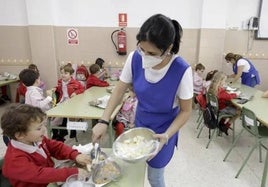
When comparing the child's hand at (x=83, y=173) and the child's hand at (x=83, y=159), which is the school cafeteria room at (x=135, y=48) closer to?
the child's hand at (x=83, y=159)

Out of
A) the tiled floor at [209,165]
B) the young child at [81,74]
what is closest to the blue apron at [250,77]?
the tiled floor at [209,165]

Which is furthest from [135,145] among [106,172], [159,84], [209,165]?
[209,165]

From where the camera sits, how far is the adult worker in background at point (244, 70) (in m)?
4.44

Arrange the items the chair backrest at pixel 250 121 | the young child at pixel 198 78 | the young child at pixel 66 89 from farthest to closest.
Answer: the young child at pixel 198 78
the young child at pixel 66 89
the chair backrest at pixel 250 121

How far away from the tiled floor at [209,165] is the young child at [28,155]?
145 cm

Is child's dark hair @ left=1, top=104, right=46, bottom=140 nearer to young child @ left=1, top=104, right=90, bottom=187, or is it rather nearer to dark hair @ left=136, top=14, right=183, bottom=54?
young child @ left=1, top=104, right=90, bottom=187

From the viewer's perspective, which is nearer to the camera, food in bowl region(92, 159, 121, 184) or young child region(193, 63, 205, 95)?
food in bowl region(92, 159, 121, 184)

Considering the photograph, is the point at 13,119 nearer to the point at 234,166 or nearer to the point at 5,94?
the point at 234,166

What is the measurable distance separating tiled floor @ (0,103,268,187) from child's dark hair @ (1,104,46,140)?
62.9 inches

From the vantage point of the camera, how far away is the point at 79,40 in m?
5.30

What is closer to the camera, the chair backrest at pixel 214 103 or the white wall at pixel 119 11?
the chair backrest at pixel 214 103

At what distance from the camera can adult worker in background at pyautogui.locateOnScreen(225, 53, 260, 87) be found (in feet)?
14.6

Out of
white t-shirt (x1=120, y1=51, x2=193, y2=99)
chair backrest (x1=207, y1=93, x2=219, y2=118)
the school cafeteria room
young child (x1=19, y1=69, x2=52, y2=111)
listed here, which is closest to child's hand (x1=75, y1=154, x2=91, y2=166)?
white t-shirt (x1=120, y1=51, x2=193, y2=99)

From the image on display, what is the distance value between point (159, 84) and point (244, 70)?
11.8 ft
